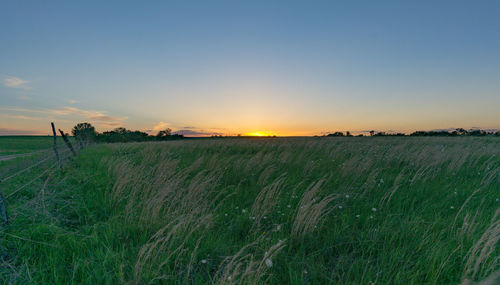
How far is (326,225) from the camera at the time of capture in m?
3.40

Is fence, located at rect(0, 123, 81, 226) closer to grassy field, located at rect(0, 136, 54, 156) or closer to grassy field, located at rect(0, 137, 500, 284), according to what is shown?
grassy field, located at rect(0, 137, 500, 284)

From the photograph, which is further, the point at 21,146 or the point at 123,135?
the point at 123,135

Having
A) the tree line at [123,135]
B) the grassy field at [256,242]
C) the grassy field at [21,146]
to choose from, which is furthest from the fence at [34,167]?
the tree line at [123,135]

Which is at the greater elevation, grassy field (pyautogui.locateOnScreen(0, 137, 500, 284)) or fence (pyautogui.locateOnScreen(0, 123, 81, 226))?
fence (pyautogui.locateOnScreen(0, 123, 81, 226))

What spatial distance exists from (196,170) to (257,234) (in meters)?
4.94

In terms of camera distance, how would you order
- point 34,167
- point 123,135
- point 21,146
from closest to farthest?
point 34,167
point 21,146
point 123,135

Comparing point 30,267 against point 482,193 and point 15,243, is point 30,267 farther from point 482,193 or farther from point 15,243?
point 482,193

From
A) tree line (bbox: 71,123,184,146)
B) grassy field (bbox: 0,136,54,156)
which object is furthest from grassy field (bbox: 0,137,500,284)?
tree line (bbox: 71,123,184,146)

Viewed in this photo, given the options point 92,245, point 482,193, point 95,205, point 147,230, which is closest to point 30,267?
point 92,245

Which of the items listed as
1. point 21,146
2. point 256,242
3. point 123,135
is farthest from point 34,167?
point 123,135

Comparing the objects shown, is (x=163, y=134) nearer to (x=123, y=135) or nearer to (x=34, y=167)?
(x=123, y=135)

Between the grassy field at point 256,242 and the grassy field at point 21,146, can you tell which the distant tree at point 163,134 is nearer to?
the grassy field at point 21,146

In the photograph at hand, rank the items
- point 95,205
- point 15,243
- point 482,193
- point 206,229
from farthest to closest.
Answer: point 482,193
point 95,205
point 206,229
point 15,243

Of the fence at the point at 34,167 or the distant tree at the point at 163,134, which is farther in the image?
the distant tree at the point at 163,134
